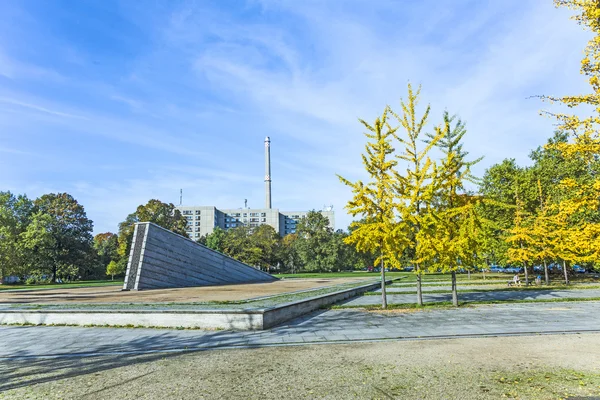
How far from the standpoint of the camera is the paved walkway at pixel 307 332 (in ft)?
27.5

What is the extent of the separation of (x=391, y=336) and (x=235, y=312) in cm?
431

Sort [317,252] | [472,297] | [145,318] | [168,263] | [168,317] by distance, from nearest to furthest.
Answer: [168,317] < [145,318] < [472,297] < [168,263] < [317,252]

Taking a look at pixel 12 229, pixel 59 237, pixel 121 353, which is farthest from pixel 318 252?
pixel 121 353

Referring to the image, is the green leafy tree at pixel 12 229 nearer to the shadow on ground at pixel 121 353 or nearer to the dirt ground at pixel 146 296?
the dirt ground at pixel 146 296

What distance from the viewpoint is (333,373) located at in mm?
6109

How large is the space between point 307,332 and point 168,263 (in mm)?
19309

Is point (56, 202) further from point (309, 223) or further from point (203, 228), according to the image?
point (203, 228)

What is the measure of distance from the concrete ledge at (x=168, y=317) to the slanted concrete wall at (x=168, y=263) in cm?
Answer: 1160

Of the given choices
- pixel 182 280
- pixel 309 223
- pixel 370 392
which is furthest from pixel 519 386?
pixel 309 223

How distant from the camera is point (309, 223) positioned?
75812 millimetres

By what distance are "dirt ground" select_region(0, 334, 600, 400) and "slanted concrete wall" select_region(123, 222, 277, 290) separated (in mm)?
17195

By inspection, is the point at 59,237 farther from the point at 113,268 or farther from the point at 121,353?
the point at 121,353

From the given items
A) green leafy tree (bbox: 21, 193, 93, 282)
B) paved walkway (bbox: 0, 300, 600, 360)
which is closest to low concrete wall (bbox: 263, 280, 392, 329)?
paved walkway (bbox: 0, 300, 600, 360)

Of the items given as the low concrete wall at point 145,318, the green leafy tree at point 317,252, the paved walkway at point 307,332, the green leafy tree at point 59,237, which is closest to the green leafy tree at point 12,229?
the green leafy tree at point 59,237
